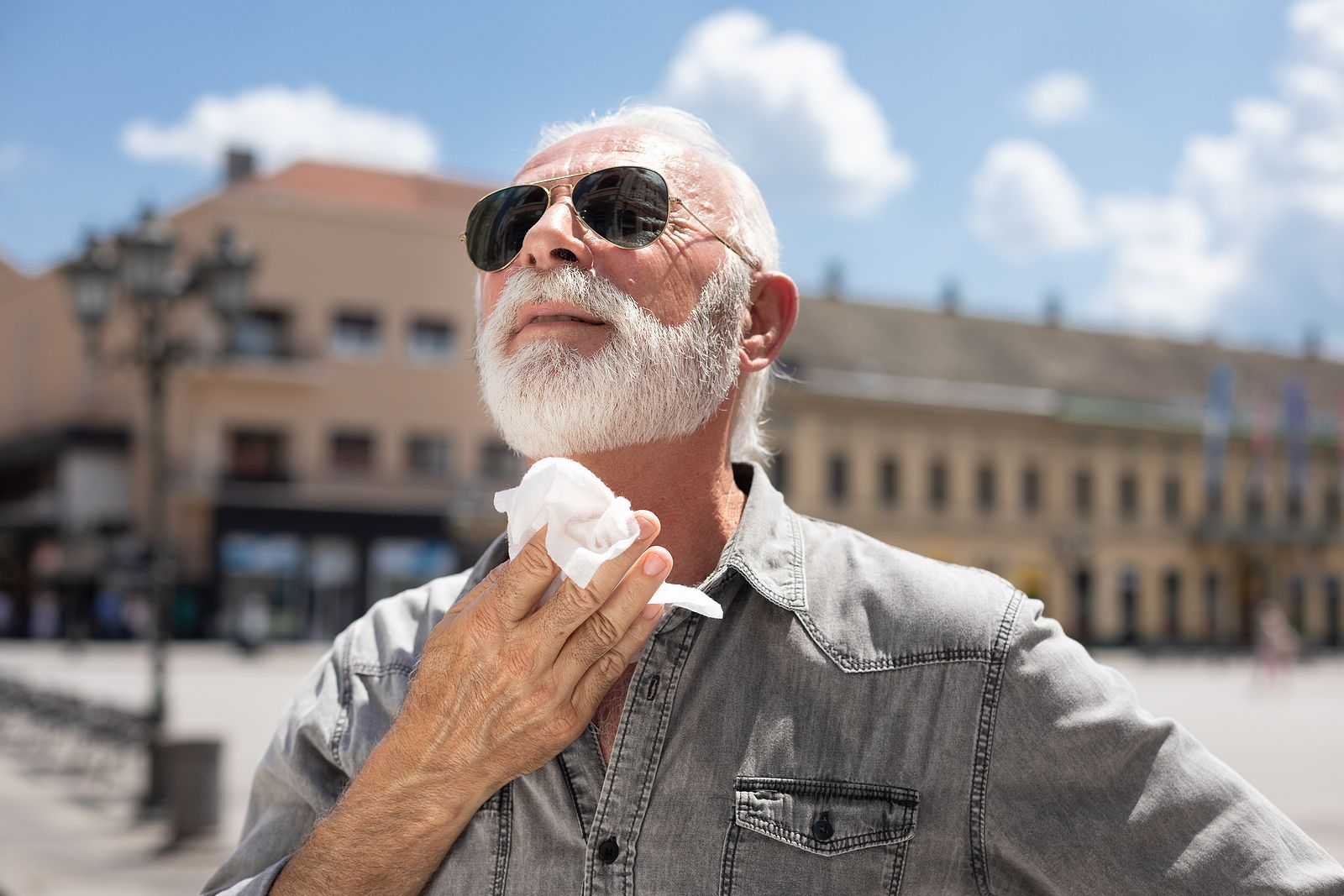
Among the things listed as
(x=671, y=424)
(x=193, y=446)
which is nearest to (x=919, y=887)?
(x=671, y=424)

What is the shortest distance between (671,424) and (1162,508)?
5007 cm

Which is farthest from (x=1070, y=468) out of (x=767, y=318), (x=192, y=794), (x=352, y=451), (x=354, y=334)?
(x=767, y=318)

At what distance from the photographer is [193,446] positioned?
3759 centimetres

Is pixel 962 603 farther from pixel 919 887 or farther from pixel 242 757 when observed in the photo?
pixel 242 757

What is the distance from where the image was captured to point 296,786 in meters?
1.88

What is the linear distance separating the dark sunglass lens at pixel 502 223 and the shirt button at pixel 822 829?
848 mm

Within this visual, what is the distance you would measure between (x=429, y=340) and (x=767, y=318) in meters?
39.7

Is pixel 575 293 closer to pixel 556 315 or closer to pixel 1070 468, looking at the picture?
pixel 556 315

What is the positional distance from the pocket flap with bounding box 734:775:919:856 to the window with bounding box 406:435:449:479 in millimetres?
39164

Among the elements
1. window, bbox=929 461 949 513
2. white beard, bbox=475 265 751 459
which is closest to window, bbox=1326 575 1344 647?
window, bbox=929 461 949 513

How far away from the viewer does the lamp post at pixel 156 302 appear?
35.9ft

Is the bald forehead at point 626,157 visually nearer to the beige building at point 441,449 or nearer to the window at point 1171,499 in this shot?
the beige building at point 441,449

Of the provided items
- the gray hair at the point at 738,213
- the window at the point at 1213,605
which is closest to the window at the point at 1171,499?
the window at the point at 1213,605

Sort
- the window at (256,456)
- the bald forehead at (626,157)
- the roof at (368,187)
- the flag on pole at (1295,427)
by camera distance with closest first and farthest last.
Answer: the bald forehead at (626,157), the flag on pole at (1295,427), the window at (256,456), the roof at (368,187)
